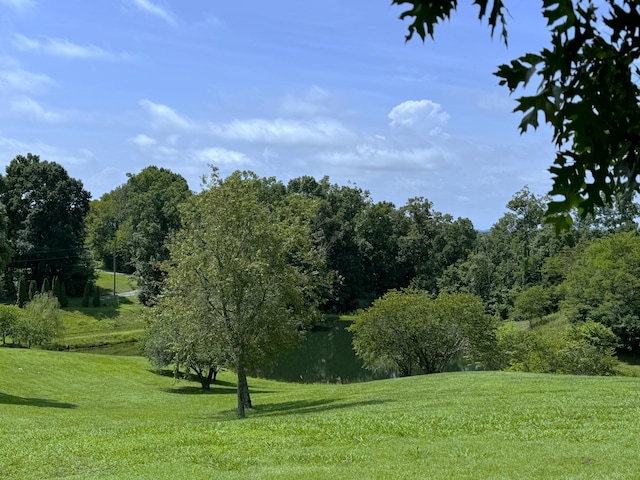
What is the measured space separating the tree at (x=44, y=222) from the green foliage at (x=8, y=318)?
1177 inches

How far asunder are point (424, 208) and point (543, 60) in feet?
286

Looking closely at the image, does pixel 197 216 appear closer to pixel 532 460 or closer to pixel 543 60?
pixel 532 460

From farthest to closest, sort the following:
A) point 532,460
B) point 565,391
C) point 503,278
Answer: point 503,278, point 565,391, point 532,460

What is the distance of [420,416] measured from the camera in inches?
578

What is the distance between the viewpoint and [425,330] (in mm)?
33438

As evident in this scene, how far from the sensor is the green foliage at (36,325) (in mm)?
41125

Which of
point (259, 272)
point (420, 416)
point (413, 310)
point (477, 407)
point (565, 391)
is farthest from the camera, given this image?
point (413, 310)

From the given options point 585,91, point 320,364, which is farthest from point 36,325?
point 585,91

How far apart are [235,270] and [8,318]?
27905mm

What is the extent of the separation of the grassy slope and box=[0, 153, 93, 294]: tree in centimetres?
5012

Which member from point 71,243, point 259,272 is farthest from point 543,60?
point 71,243

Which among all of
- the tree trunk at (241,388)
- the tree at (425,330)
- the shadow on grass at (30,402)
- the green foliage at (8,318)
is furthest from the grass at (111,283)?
the tree trunk at (241,388)

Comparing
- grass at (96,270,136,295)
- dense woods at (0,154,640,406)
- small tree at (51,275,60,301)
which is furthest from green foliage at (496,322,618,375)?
grass at (96,270,136,295)

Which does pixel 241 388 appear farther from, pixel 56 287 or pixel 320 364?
pixel 56 287
